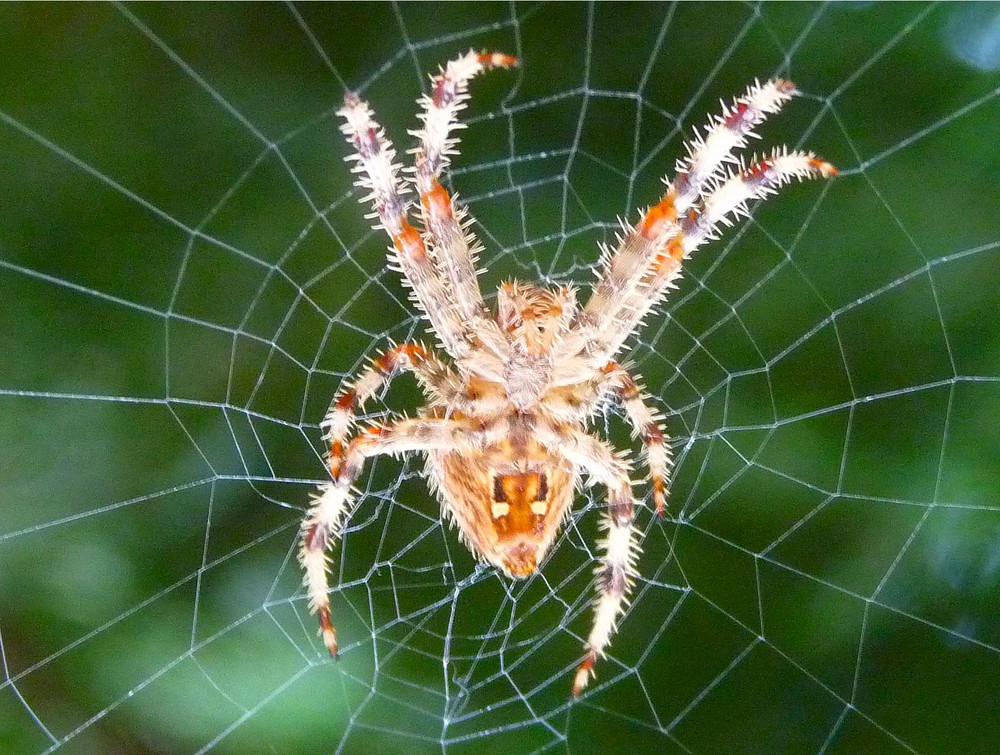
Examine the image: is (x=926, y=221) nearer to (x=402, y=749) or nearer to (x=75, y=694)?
(x=402, y=749)

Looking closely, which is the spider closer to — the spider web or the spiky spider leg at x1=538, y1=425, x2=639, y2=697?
the spiky spider leg at x1=538, y1=425, x2=639, y2=697

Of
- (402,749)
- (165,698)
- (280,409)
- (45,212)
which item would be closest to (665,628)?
(402,749)

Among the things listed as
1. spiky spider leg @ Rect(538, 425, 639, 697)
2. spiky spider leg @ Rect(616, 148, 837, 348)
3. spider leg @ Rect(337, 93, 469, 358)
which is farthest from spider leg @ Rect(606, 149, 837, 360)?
spider leg @ Rect(337, 93, 469, 358)

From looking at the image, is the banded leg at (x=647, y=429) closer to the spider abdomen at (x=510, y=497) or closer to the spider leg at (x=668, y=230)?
the spider leg at (x=668, y=230)

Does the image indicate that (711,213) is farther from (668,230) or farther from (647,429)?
(647,429)

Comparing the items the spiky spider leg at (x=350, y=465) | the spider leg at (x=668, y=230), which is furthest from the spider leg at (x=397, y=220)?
the spider leg at (x=668, y=230)

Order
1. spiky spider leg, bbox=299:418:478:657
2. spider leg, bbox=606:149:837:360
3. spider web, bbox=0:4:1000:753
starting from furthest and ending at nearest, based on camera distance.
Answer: spider web, bbox=0:4:1000:753 < spider leg, bbox=606:149:837:360 < spiky spider leg, bbox=299:418:478:657
